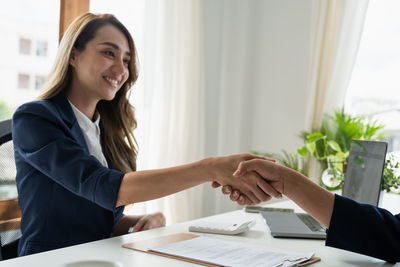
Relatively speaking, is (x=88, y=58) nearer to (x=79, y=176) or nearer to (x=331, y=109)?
(x=79, y=176)

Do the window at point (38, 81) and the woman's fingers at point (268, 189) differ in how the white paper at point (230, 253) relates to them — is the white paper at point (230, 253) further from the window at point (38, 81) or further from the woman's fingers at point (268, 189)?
the window at point (38, 81)

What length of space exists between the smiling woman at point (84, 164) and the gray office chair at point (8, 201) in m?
0.03

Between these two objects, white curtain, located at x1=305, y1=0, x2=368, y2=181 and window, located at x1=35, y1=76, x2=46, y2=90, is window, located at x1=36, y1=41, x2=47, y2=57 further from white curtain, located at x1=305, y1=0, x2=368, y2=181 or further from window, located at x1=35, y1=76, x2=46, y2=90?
white curtain, located at x1=305, y1=0, x2=368, y2=181

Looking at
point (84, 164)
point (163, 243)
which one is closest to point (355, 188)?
point (163, 243)

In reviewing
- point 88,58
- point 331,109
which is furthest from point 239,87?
point 88,58

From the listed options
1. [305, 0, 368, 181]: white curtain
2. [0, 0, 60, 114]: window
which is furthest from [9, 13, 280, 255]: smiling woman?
[305, 0, 368, 181]: white curtain

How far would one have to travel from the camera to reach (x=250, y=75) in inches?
163

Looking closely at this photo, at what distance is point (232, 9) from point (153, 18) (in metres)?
0.94

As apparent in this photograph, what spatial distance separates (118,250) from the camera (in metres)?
1.15

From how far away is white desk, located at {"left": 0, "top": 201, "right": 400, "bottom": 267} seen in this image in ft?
3.42

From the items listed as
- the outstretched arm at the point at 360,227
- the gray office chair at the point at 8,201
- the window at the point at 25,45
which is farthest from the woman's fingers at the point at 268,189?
the window at the point at 25,45

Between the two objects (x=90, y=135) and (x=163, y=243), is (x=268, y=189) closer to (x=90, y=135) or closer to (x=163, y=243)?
(x=163, y=243)

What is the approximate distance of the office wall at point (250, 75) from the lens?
3.88 meters

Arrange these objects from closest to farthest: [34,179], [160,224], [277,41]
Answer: [34,179]
[160,224]
[277,41]
